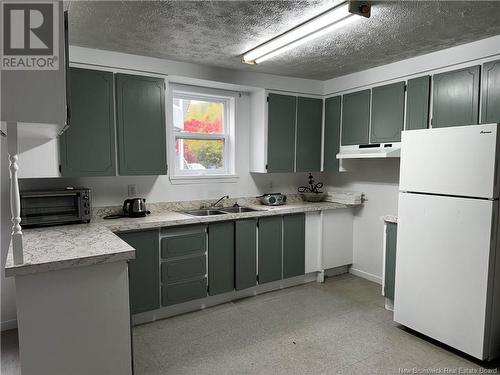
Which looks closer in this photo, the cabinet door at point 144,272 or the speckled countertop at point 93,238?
the speckled countertop at point 93,238

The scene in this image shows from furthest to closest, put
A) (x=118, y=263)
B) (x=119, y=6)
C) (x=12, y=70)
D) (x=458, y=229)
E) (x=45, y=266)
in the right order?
(x=458, y=229) → (x=119, y=6) → (x=118, y=263) → (x=45, y=266) → (x=12, y=70)

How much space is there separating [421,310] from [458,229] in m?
0.75

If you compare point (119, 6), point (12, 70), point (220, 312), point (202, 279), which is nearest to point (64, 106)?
point (12, 70)

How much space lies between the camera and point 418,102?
3.30 m

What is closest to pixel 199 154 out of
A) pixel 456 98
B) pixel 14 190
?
pixel 14 190

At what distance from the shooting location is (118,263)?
1854 mm

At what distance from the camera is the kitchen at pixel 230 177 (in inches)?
72.9

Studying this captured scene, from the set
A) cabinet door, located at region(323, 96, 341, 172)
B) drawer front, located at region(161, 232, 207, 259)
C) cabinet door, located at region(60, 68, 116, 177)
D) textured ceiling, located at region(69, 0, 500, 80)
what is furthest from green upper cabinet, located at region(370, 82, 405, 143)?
cabinet door, located at region(60, 68, 116, 177)

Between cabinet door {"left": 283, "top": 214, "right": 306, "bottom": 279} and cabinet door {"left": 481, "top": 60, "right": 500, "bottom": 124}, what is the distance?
6.60ft

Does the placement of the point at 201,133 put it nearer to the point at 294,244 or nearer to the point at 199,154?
the point at 199,154

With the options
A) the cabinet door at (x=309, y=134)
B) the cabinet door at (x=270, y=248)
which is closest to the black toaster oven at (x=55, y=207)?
the cabinet door at (x=270, y=248)

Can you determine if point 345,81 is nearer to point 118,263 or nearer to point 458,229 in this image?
point 458,229

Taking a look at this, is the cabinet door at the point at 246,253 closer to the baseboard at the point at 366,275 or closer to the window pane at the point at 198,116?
the window pane at the point at 198,116

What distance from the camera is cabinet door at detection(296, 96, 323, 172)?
4207 millimetres
